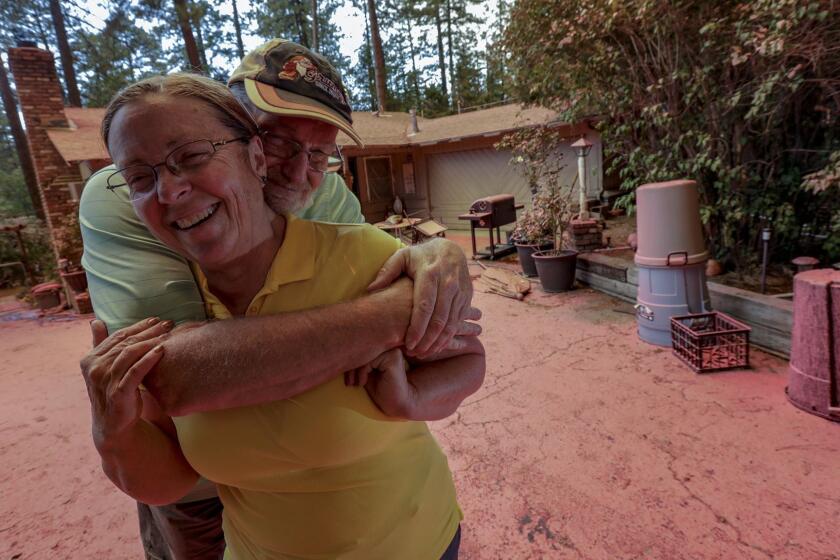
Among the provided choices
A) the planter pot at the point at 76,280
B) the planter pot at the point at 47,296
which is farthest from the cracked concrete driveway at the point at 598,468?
the planter pot at the point at 47,296

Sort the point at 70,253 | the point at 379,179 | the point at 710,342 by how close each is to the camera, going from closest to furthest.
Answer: the point at 710,342, the point at 70,253, the point at 379,179

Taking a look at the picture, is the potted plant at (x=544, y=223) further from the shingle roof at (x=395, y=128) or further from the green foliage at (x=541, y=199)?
the shingle roof at (x=395, y=128)

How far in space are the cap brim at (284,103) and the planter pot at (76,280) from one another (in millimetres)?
9318


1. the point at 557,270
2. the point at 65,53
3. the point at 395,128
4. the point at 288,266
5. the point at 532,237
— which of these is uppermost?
the point at 65,53

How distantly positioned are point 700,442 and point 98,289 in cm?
321

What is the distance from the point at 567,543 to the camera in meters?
2.16

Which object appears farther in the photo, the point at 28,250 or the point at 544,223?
the point at 28,250

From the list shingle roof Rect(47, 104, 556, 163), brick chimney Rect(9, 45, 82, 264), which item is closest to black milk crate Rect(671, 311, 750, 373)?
shingle roof Rect(47, 104, 556, 163)

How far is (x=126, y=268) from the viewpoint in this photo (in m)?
0.94

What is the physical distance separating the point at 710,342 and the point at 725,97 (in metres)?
2.65

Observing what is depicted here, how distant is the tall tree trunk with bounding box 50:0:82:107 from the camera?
50.5ft

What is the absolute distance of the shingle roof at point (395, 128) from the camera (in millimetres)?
8281

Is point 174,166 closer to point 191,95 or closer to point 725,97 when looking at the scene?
point 191,95

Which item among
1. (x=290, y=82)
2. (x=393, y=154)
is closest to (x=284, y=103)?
(x=290, y=82)
